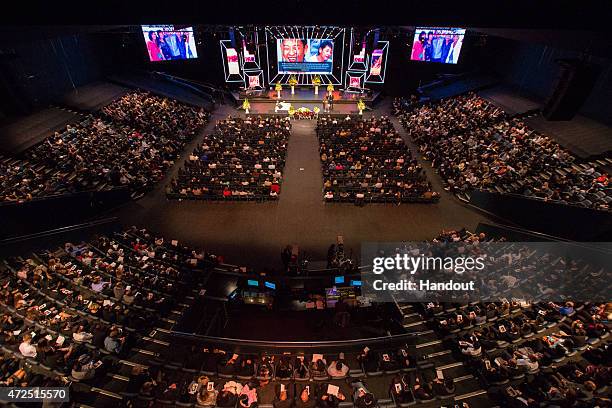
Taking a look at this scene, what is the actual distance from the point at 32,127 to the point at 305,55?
22.7 m

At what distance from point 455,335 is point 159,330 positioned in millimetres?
9228

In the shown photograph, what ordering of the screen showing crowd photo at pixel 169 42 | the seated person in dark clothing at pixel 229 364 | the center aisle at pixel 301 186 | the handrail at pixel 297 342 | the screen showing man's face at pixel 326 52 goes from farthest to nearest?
1. the screen showing man's face at pixel 326 52
2. the screen showing crowd photo at pixel 169 42
3. the center aisle at pixel 301 186
4. the handrail at pixel 297 342
5. the seated person in dark clothing at pixel 229 364

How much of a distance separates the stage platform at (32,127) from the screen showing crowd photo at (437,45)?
28.7 meters

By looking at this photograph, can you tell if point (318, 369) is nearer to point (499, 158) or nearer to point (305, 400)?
point (305, 400)

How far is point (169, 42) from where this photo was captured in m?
28.7

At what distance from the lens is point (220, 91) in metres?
31.1

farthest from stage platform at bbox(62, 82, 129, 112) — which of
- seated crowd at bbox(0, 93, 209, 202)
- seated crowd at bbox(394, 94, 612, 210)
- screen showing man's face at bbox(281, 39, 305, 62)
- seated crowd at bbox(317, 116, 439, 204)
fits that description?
seated crowd at bbox(394, 94, 612, 210)

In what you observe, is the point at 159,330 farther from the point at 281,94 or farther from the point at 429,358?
the point at 281,94

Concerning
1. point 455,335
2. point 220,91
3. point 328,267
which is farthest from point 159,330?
point 220,91

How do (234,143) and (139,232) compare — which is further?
(234,143)

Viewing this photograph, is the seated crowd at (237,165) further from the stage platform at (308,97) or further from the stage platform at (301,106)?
the stage platform at (308,97)

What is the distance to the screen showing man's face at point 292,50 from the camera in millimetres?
29797

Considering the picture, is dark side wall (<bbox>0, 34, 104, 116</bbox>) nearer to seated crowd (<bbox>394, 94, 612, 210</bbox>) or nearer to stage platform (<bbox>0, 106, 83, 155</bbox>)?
stage platform (<bbox>0, 106, 83, 155</bbox>)

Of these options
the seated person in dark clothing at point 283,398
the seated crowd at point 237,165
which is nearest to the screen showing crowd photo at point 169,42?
the seated crowd at point 237,165
